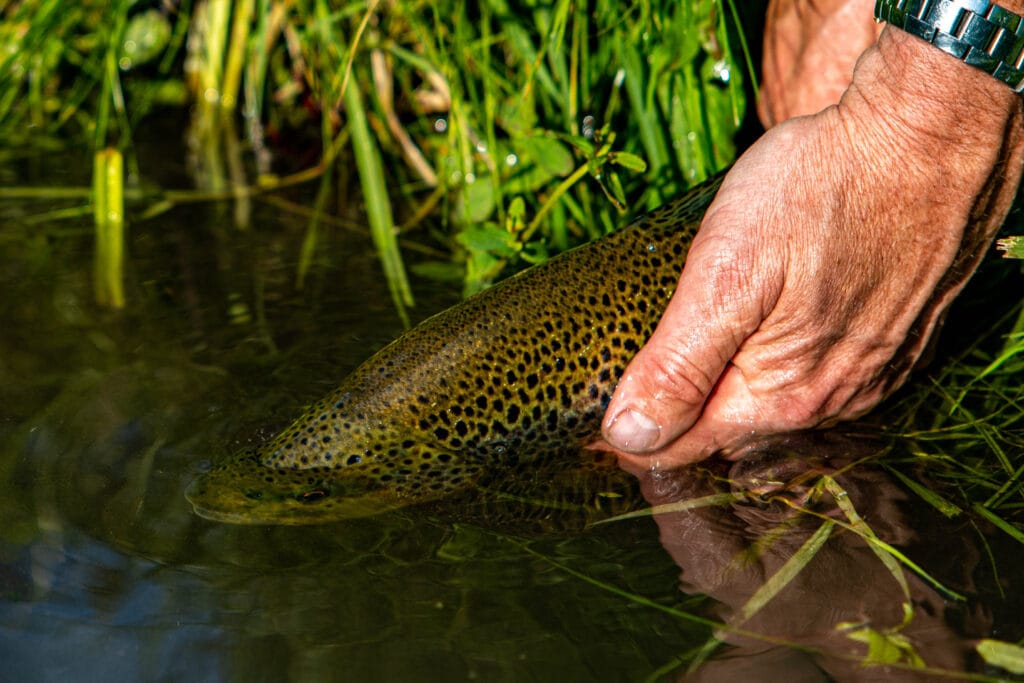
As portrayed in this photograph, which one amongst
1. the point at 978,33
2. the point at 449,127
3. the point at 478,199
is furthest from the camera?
the point at 449,127

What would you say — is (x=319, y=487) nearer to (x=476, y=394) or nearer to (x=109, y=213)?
(x=476, y=394)

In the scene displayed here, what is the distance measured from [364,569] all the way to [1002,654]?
1387 millimetres

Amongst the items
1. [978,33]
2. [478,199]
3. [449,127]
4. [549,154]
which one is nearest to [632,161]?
[549,154]

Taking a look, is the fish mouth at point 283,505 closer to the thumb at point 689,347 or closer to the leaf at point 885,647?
the thumb at point 689,347

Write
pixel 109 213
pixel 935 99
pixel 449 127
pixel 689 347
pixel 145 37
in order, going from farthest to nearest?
1. pixel 145 37
2. pixel 109 213
3. pixel 449 127
4. pixel 689 347
5. pixel 935 99

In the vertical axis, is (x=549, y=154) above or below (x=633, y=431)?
above

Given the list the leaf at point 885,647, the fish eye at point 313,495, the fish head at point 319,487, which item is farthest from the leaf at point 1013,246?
the fish eye at point 313,495

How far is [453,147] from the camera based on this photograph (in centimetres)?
436

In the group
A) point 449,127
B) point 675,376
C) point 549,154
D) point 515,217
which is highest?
point 549,154

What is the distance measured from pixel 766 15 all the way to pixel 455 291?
5.14 ft

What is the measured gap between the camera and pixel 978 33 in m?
2.65

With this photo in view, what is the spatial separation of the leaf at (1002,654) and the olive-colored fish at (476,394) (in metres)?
1.21

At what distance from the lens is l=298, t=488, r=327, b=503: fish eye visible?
271 cm

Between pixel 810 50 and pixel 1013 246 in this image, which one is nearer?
pixel 1013 246
